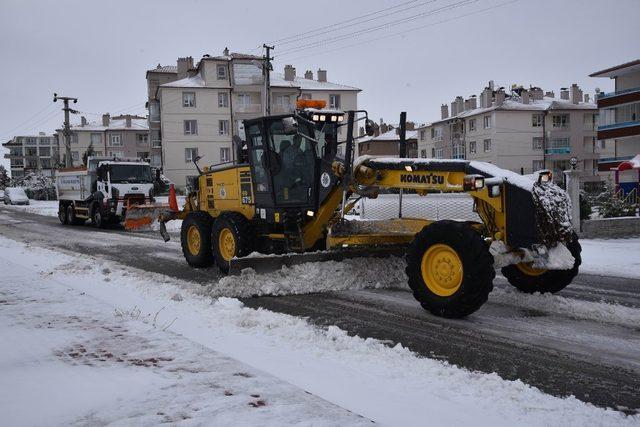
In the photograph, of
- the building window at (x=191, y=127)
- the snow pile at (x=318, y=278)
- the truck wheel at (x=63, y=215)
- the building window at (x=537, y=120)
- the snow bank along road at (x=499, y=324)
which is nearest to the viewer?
the snow bank along road at (x=499, y=324)

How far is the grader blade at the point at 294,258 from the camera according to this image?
7504 mm

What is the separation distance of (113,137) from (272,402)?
85694mm

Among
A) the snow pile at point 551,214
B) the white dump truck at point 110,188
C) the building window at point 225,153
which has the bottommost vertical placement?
the snow pile at point 551,214

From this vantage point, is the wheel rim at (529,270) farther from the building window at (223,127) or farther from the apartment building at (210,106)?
the building window at (223,127)

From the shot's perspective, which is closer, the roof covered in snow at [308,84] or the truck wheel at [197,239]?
the truck wheel at [197,239]

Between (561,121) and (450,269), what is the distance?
64372 millimetres

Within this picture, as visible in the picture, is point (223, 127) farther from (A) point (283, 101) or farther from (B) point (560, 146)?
(B) point (560, 146)

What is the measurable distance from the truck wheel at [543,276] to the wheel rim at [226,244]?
430 centimetres

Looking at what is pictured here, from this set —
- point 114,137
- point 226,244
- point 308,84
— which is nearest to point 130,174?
point 226,244

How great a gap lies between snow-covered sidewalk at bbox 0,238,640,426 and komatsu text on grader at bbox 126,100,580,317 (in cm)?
134

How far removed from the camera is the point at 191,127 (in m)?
52.2

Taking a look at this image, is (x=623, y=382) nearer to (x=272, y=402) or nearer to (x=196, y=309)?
(x=272, y=402)

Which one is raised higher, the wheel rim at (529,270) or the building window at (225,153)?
the building window at (225,153)

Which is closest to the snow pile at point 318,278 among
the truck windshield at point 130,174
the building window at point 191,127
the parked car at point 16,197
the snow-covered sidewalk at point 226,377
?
the snow-covered sidewalk at point 226,377
